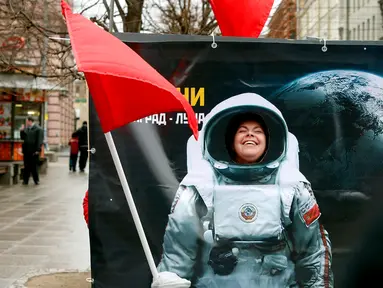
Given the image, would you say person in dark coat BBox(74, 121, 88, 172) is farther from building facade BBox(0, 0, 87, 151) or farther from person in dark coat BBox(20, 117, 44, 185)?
person in dark coat BBox(20, 117, 44, 185)

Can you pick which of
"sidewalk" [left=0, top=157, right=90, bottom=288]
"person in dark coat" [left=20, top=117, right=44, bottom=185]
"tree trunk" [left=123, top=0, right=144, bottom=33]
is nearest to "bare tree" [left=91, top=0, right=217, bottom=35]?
"tree trunk" [left=123, top=0, right=144, bottom=33]

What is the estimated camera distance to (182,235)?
347 cm

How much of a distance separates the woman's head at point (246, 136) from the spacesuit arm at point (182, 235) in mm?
345

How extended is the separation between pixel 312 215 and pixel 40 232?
7.00m

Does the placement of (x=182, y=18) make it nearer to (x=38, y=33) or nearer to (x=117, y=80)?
(x=38, y=33)

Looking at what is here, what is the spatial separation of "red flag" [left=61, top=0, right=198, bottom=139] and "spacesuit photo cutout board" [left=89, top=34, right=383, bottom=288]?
61 centimetres

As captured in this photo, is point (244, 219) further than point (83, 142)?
No

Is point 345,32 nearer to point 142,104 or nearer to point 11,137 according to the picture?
point 11,137

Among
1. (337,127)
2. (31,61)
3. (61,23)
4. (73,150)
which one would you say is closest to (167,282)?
(337,127)

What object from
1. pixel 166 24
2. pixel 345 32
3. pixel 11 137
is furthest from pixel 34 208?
pixel 345 32

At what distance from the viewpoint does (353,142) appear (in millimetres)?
3570

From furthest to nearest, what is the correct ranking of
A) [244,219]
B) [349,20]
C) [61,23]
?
[349,20], [61,23], [244,219]

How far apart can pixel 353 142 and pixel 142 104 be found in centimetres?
141

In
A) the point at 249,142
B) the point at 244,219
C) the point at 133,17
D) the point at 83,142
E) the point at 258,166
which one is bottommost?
the point at 244,219
